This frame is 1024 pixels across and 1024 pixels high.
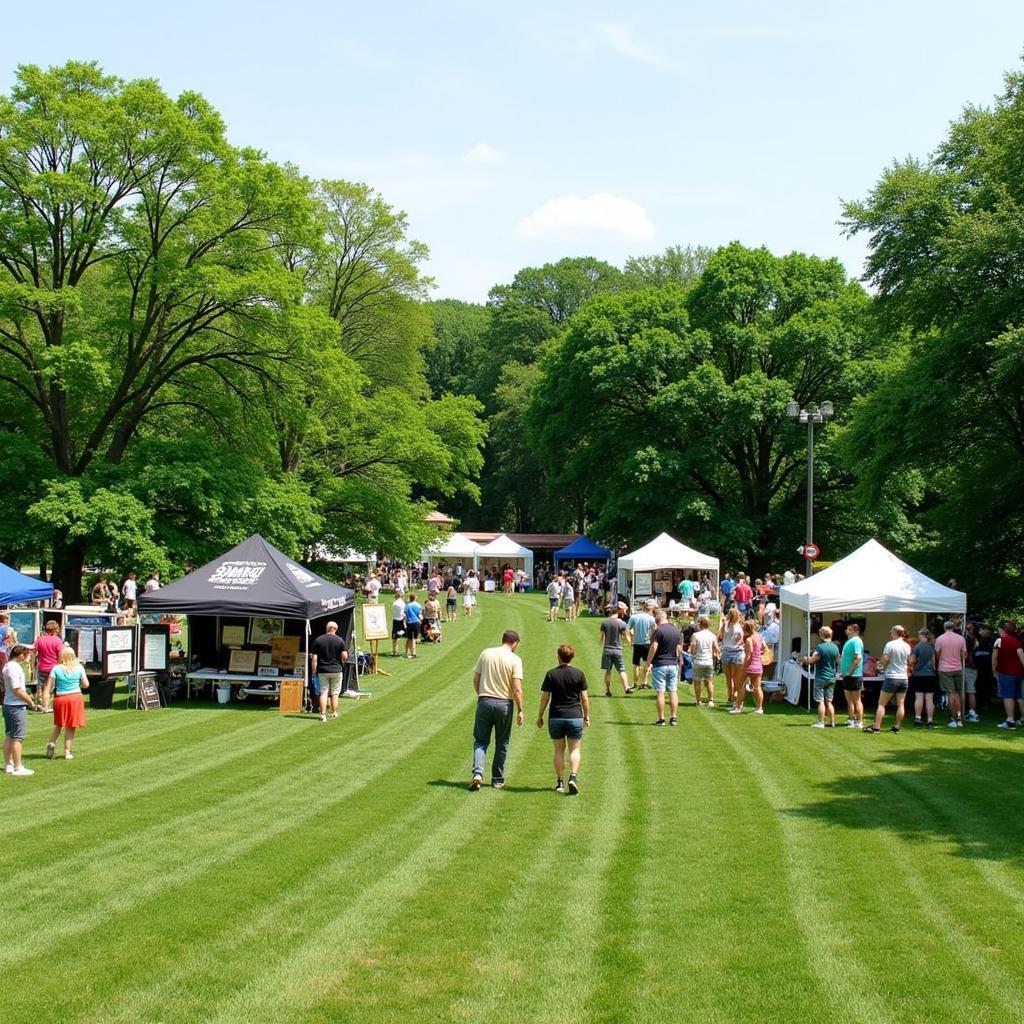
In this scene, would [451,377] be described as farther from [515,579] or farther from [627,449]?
[627,449]

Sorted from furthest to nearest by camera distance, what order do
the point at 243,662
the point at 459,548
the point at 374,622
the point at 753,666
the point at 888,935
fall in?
the point at 459,548
the point at 374,622
the point at 243,662
the point at 753,666
the point at 888,935

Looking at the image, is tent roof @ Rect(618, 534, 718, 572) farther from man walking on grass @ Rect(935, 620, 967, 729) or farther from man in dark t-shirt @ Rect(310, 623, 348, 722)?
man in dark t-shirt @ Rect(310, 623, 348, 722)

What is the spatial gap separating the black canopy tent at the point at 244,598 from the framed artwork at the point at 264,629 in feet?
0.45

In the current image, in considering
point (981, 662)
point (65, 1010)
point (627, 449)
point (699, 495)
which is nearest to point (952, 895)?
point (65, 1010)

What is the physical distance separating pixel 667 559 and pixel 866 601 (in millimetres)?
16639

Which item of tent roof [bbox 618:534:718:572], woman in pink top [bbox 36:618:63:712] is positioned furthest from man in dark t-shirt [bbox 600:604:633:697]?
tent roof [bbox 618:534:718:572]

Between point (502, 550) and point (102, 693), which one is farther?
point (502, 550)

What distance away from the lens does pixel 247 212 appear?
31156mm

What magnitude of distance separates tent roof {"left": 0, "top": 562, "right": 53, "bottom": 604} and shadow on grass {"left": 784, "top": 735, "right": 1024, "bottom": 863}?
14.5 metres

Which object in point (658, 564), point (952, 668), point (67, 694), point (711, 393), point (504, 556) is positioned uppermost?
point (711, 393)

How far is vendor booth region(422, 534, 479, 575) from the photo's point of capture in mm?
59344

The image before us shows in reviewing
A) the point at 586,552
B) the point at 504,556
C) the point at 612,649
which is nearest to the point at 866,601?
the point at 612,649

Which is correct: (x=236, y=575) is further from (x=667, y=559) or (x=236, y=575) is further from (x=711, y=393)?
(x=711, y=393)

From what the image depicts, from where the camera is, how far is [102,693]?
1895 centimetres
